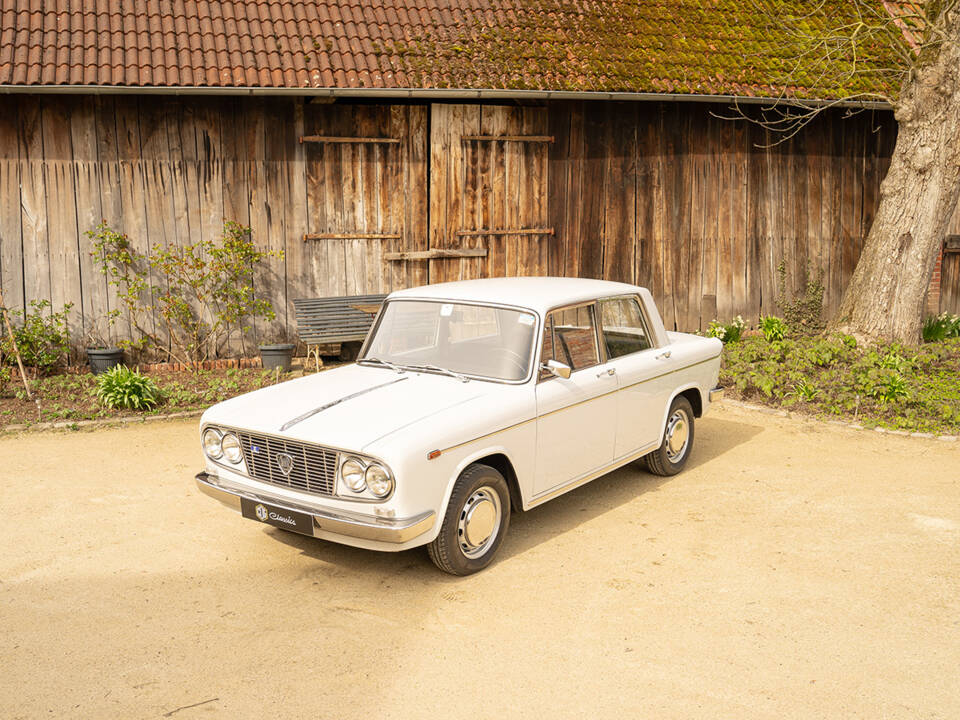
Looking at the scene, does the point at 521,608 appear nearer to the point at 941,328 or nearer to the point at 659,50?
the point at 659,50

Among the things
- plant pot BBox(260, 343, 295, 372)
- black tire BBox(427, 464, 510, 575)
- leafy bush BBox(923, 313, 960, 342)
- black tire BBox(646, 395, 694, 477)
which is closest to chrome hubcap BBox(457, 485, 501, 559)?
black tire BBox(427, 464, 510, 575)

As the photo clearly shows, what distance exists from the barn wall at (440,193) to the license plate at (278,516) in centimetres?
583

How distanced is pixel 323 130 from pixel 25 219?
343 centimetres

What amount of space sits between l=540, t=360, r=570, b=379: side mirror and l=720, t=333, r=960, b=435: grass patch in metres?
4.27

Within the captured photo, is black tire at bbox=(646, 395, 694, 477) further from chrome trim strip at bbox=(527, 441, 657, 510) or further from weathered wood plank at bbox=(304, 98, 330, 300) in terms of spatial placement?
weathered wood plank at bbox=(304, 98, 330, 300)

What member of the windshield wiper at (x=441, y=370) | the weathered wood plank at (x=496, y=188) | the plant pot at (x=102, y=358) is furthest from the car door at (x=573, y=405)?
the plant pot at (x=102, y=358)

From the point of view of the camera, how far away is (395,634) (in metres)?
4.47

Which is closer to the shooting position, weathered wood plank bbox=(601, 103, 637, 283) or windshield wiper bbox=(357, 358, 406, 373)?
windshield wiper bbox=(357, 358, 406, 373)

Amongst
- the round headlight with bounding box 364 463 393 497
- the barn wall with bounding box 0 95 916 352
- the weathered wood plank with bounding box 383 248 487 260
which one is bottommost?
the round headlight with bounding box 364 463 393 497

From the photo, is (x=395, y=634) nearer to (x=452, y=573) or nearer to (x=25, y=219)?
(x=452, y=573)

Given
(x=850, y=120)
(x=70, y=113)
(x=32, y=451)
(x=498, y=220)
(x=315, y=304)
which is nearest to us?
(x=32, y=451)

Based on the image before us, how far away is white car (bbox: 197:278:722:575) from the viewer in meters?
4.75

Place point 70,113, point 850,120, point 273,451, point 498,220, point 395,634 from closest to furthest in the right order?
point 395,634
point 273,451
point 70,113
point 498,220
point 850,120

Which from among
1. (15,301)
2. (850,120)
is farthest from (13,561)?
(850,120)
